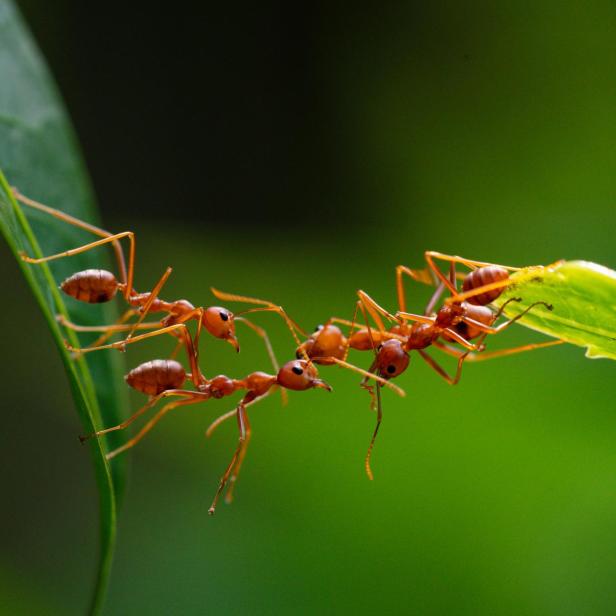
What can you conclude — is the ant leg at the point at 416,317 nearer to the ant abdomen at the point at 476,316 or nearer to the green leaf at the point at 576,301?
the ant abdomen at the point at 476,316

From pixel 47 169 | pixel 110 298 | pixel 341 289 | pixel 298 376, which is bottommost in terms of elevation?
pixel 341 289

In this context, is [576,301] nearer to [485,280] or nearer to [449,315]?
[485,280]

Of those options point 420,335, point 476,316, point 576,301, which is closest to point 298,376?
point 420,335

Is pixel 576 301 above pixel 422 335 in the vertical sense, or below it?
above

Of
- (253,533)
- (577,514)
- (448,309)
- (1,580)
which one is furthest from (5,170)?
(577,514)

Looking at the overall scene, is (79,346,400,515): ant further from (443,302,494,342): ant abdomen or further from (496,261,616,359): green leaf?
(496,261,616,359): green leaf

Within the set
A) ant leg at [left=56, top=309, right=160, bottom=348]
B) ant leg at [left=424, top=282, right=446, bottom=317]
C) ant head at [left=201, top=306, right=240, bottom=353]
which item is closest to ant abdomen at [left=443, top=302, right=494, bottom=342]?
ant leg at [left=424, top=282, right=446, bottom=317]

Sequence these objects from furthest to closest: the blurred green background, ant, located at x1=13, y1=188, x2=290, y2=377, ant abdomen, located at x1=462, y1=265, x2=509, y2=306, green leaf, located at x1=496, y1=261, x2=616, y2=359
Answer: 1. the blurred green background
2. ant abdomen, located at x1=462, y1=265, x2=509, y2=306
3. ant, located at x1=13, y1=188, x2=290, y2=377
4. green leaf, located at x1=496, y1=261, x2=616, y2=359

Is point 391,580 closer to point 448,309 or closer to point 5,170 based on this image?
point 448,309

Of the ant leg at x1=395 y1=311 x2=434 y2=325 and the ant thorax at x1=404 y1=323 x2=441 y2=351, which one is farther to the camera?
the ant thorax at x1=404 y1=323 x2=441 y2=351
